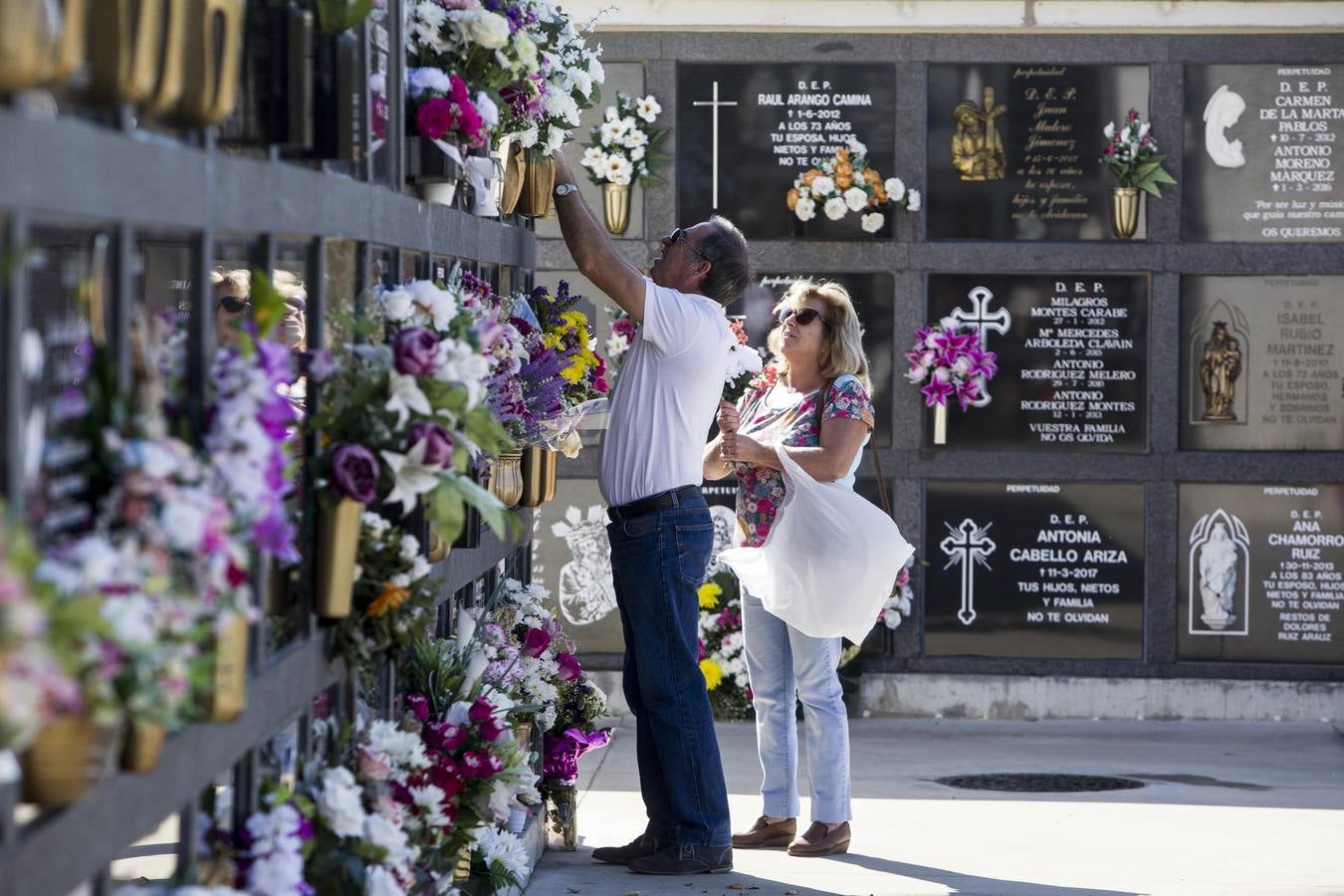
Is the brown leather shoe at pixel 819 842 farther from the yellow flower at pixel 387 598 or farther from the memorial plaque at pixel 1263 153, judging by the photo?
the memorial plaque at pixel 1263 153

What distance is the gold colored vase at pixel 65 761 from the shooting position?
1463mm

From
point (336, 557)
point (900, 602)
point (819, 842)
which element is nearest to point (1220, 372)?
point (900, 602)

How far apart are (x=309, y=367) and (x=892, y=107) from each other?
182 inches

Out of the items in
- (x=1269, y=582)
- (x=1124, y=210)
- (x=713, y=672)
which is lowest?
(x=713, y=672)

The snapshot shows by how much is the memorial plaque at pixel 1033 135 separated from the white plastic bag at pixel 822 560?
2.51 metres

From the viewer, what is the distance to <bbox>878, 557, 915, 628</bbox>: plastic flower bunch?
6488mm

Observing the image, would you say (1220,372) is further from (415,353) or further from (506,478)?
(415,353)

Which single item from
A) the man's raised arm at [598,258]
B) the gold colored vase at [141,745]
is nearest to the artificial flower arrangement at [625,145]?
the man's raised arm at [598,258]

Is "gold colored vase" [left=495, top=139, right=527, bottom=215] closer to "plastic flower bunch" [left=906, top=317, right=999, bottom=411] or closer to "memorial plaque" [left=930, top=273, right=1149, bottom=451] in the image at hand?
"plastic flower bunch" [left=906, top=317, right=999, bottom=411]

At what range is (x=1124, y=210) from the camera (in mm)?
6512

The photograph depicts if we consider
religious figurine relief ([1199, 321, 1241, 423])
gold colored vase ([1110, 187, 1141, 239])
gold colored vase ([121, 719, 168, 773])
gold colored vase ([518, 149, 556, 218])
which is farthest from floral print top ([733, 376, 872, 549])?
gold colored vase ([121, 719, 168, 773])

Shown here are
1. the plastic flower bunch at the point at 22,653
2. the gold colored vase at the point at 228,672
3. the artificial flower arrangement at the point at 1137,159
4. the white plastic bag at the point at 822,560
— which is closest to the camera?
the plastic flower bunch at the point at 22,653

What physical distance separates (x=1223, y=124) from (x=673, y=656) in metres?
3.73

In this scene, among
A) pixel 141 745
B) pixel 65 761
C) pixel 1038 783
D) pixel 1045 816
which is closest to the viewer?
pixel 65 761
